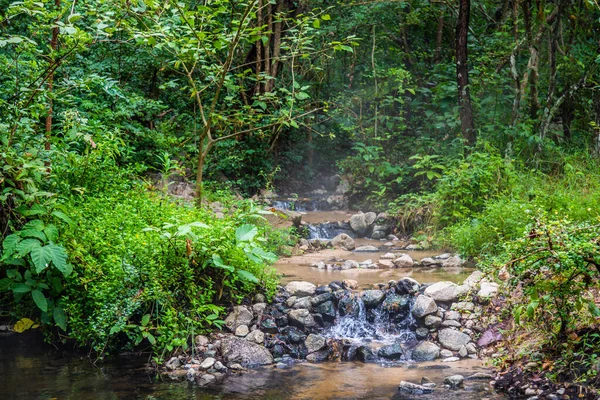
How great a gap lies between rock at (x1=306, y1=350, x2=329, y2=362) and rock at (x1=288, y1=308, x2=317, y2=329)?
1.34ft

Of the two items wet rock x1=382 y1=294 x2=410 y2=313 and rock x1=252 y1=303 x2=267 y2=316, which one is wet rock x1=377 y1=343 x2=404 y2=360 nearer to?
wet rock x1=382 y1=294 x2=410 y2=313

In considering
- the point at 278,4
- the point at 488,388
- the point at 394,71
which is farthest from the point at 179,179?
the point at 488,388

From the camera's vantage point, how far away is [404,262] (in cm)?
816

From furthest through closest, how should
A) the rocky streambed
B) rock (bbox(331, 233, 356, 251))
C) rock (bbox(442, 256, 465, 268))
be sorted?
1. rock (bbox(331, 233, 356, 251))
2. rock (bbox(442, 256, 465, 268))
3. the rocky streambed

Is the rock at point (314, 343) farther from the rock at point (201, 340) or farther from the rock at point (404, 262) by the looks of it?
the rock at point (404, 262)

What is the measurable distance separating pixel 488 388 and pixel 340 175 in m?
9.92

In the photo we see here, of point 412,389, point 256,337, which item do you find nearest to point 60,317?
point 256,337

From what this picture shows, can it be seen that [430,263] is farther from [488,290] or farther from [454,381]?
[454,381]

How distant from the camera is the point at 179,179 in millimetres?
10539

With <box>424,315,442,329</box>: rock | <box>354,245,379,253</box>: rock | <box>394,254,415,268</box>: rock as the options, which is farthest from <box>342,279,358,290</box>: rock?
<box>354,245,379,253</box>: rock

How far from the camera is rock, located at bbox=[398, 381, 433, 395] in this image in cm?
451

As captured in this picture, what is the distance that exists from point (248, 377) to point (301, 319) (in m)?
1.06

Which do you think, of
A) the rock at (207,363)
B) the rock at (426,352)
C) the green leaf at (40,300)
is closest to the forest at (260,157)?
the green leaf at (40,300)

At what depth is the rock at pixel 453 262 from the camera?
26.2 ft
